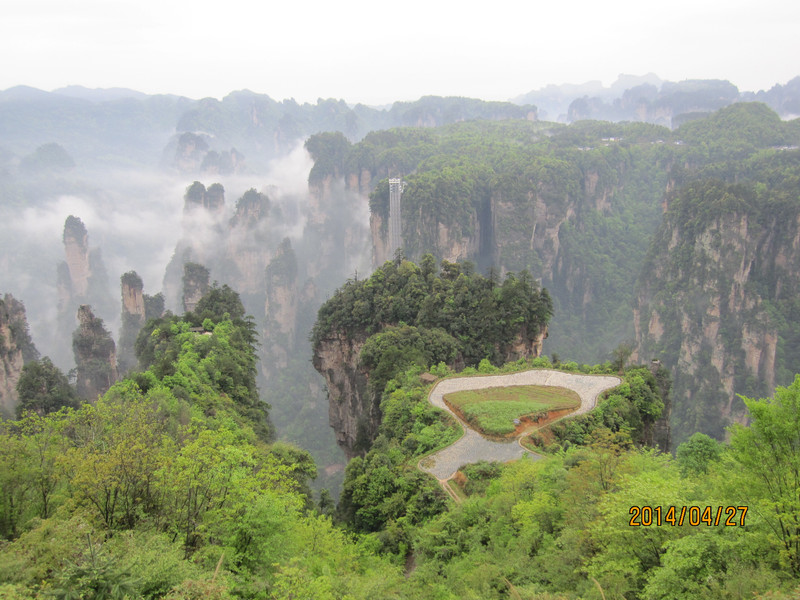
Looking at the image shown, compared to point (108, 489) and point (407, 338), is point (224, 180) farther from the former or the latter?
point (108, 489)

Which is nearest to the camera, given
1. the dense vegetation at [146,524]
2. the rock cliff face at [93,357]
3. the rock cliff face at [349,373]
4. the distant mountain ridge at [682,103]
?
the dense vegetation at [146,524]

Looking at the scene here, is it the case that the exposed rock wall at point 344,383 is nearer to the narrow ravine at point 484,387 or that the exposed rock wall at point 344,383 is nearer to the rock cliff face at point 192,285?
the narrow ravine at point 484,387

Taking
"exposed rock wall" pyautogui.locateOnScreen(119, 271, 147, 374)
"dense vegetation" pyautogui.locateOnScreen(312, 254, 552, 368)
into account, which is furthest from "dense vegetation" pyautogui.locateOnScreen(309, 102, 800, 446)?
"exposed rock wall" pyautogui.locateOnScreen(119, 271, 147, 374)

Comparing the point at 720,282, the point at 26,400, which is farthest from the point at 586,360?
the point at 26,400

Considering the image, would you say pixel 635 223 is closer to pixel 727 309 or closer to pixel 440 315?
pixel 727 309

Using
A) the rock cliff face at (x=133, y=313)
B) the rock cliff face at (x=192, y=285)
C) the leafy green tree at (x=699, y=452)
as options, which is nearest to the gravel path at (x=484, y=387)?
the leafy green tree at (x=699, y=452)

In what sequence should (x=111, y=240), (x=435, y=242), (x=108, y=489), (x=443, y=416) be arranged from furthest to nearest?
(x=111, y=240), (x=435, y=242), (x=443, y=416), (x=108, y=489)

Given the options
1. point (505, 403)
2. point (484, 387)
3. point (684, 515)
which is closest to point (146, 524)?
point (684, 515)
